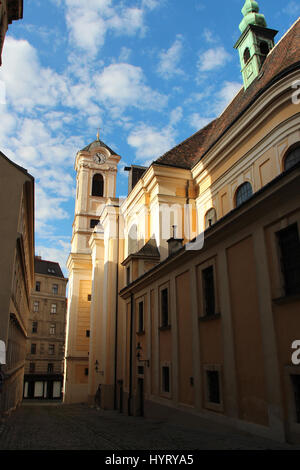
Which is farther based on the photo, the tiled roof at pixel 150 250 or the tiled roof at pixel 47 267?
the tiled roof at pixel 47 267

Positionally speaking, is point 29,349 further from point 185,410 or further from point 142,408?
point 185,410

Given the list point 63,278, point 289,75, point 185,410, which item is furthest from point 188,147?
point 63,278

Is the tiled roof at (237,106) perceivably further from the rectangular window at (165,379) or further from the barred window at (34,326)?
the barred window at (34,326)

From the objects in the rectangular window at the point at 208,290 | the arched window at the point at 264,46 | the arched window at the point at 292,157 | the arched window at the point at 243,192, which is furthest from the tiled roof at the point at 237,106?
the rectangular window at the point at 208,290

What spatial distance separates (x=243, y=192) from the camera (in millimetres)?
17469

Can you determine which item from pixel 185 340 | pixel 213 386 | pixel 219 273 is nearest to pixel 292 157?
pixel 219 273

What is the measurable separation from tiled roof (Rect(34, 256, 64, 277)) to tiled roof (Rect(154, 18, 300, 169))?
116 ft

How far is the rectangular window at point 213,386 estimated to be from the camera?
33.9ft

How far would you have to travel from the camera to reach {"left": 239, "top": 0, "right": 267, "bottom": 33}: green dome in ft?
77.6

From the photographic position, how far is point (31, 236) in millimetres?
24516

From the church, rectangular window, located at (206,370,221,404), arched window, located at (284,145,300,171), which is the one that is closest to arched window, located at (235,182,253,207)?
the church

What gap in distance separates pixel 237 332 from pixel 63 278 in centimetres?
4761

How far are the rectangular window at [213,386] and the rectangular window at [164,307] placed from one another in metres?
3.70

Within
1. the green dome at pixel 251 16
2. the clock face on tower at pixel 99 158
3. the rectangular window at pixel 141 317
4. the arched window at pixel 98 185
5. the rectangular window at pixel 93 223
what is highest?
the green dome at pixel 251 16
